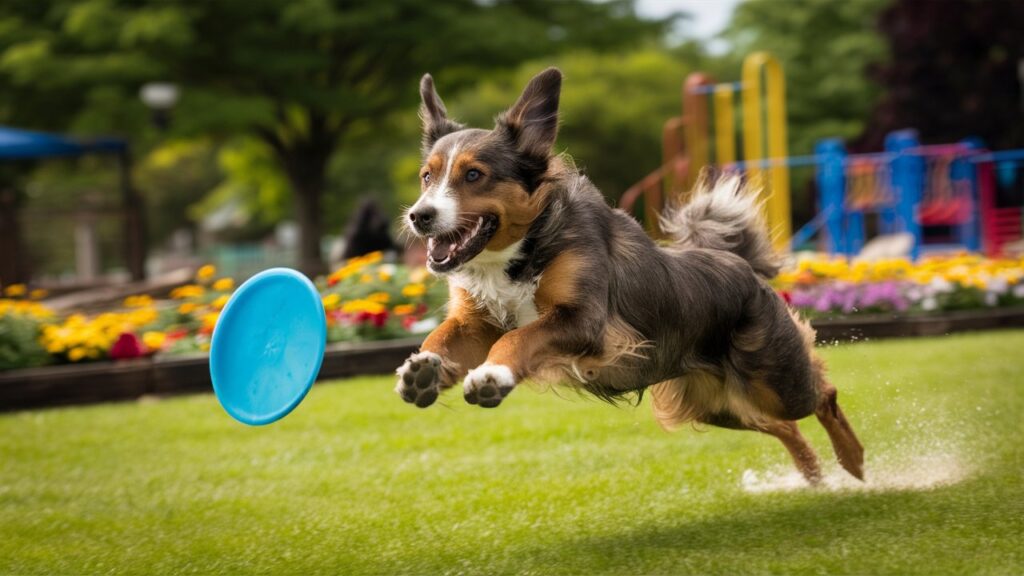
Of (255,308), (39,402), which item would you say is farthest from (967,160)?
(255,308)

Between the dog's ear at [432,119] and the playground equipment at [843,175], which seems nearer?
the dog's ear at [432,119]

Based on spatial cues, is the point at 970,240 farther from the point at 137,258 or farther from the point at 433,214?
the point at 433,214

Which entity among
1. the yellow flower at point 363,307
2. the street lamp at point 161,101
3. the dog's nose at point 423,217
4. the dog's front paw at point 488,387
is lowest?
the yellow flower at point 363,307

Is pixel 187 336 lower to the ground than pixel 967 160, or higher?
lower

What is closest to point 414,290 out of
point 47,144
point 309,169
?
point 47,144

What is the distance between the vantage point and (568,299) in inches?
177

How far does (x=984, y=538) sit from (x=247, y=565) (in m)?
2.90

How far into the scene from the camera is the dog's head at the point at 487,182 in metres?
4.45

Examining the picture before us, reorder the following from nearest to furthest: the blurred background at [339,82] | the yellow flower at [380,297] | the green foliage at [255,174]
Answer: the yellow flower at [380,297] → the blurred background at [339,82] → the green foliage at [255,174]

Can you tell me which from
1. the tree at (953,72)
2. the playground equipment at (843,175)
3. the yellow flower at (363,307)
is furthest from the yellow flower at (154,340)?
the tree at (953,72)

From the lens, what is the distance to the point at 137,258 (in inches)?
856

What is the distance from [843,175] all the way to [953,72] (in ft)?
62.4

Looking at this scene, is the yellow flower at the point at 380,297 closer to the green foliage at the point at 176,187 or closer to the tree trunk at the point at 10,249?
the tree trunk at the point at 10,249

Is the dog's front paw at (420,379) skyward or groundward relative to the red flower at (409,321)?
skyward
